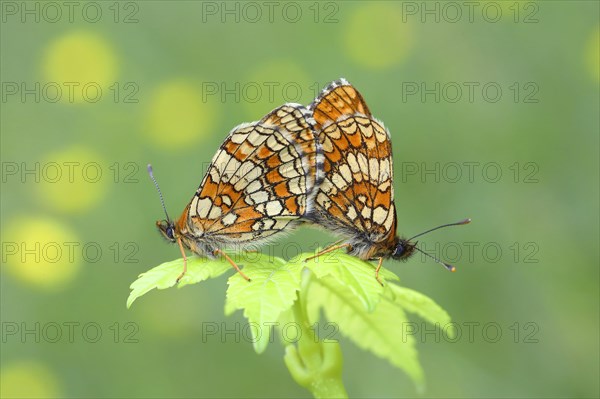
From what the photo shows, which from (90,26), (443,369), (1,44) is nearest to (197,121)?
(90,26)

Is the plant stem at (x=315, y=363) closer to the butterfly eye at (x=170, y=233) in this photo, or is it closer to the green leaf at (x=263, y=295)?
the green leaf at (x=263, y=295)

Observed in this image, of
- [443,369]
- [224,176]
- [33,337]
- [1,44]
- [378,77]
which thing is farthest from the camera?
[1,44]

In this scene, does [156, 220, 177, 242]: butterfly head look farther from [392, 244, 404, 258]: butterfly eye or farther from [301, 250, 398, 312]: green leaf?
[392, 244, 404, 258]: butterfly eye

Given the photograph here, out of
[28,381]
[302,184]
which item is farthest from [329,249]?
[28,381]

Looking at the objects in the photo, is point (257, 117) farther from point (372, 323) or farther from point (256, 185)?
point (372, 323)

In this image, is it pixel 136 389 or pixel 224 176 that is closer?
pixel 224 176

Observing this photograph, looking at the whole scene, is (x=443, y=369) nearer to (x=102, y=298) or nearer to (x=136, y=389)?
(x=136, y=389)

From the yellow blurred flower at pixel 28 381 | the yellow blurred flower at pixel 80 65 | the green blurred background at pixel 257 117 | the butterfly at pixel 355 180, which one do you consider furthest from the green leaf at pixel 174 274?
the yellow blurred flower at pixel 80 65

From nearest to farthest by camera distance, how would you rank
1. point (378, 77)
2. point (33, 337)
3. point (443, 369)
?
point (443, 369) → point (33, 337) → point (378, 77)
